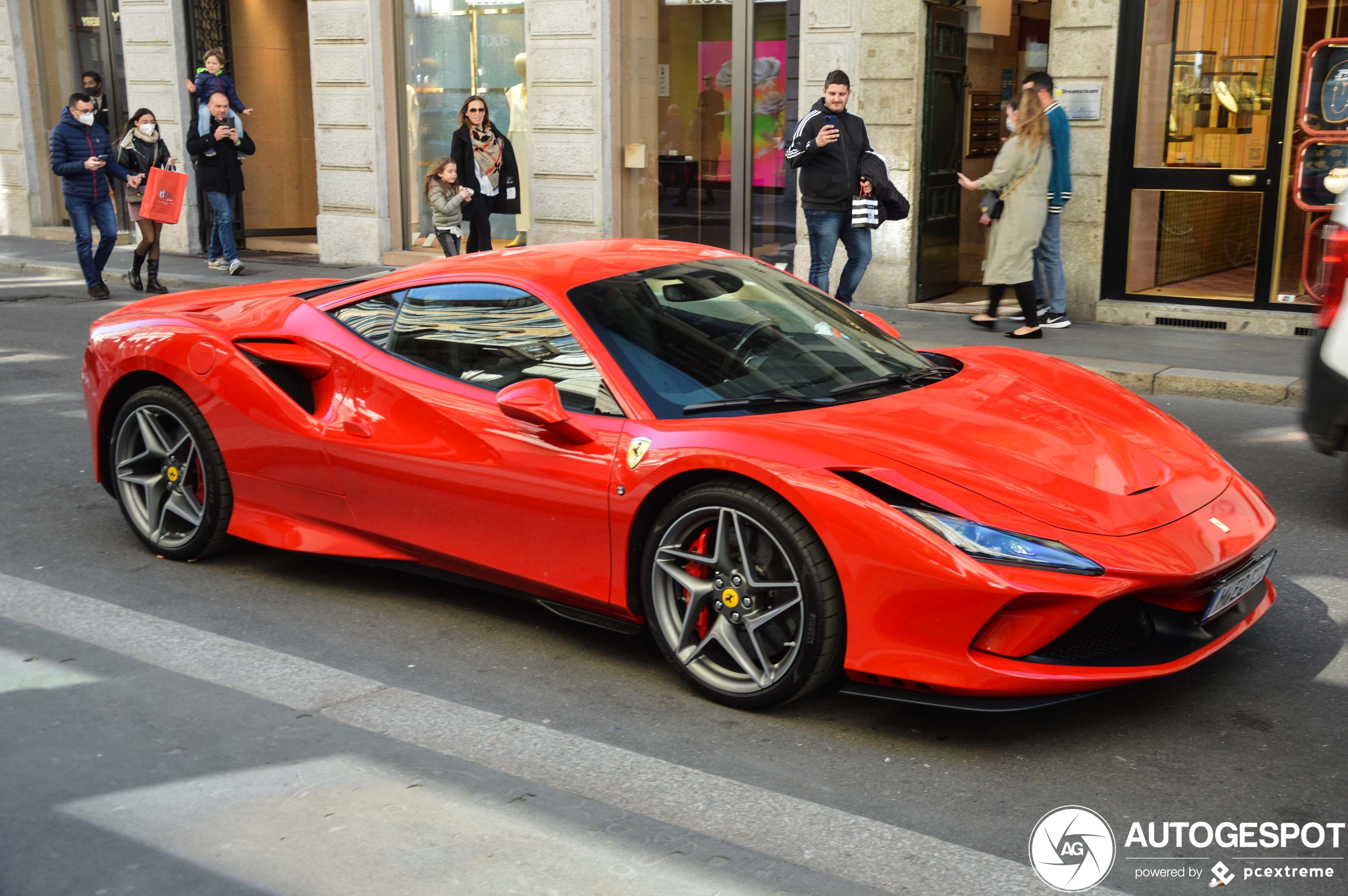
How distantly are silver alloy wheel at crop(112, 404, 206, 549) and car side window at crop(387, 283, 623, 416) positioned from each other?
1149 millimetres

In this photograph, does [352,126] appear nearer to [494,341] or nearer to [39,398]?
[39,398]

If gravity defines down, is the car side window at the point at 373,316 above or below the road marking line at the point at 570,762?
above

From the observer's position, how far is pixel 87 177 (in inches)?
547

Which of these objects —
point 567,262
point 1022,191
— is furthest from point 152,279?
point 567,262

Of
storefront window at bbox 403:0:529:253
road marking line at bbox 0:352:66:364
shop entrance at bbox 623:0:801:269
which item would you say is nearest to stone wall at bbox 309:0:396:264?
storefront window at bbox 403:0:529:253

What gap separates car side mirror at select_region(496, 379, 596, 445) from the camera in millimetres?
4156

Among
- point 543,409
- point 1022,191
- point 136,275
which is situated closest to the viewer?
point 543,409

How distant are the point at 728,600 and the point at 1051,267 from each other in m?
7.85

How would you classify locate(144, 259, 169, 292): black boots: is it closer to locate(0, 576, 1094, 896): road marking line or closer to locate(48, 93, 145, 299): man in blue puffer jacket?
locate(48, 93, 145, 299): man in blue puffer jacket

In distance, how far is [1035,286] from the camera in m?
11.3

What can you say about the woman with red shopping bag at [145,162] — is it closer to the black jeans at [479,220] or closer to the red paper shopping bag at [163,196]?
the red paper shopping bag at [163,196]

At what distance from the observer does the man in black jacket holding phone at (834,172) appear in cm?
1059

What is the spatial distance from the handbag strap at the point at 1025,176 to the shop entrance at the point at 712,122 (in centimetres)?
313

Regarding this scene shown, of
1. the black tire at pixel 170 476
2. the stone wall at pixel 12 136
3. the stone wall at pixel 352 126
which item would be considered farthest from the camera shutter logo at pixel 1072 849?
the stone wall at pixel 12 136
